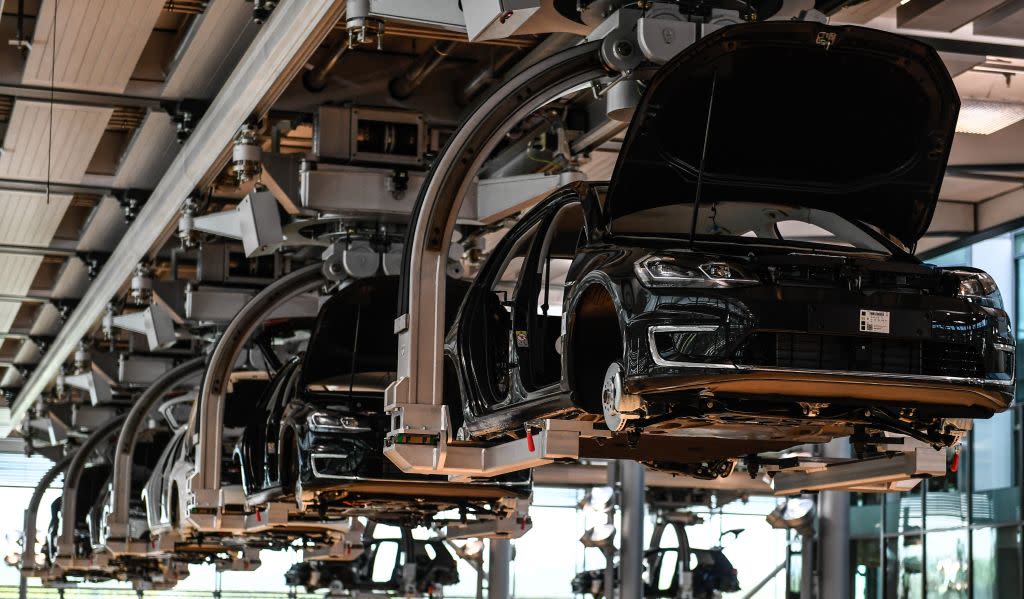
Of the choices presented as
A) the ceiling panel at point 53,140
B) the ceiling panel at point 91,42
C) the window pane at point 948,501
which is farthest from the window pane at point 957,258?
the ceiling panel at point 91,42

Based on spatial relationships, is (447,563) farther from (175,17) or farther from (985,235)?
(175,17)

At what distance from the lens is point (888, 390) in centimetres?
582

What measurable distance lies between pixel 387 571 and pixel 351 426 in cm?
1695

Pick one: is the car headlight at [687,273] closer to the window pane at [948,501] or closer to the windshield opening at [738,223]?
the windshield opening at [738,223]

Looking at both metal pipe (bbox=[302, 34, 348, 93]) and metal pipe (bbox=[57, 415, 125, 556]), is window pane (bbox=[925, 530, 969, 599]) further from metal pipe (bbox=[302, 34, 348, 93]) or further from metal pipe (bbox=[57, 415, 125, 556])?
metal pipe (bbox=[302, 34, 348, 93])

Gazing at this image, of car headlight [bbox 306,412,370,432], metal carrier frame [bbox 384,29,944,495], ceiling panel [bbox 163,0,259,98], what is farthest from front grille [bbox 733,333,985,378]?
ceiling panel [bbox 163,0,259,98]

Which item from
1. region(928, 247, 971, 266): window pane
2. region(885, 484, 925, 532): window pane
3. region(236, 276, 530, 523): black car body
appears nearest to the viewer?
region(236, 276, 530, 523): black car body

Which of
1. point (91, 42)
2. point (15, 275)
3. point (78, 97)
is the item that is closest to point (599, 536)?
point (15, 275)

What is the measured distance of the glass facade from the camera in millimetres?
21562

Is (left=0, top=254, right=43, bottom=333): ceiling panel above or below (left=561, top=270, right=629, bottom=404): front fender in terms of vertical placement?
above

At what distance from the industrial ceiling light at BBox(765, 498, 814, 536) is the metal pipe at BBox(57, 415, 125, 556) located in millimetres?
11074

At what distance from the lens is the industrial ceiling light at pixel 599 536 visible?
20688mm

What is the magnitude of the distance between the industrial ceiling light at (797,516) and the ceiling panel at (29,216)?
8.36 metres

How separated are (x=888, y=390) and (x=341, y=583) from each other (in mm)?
21440
